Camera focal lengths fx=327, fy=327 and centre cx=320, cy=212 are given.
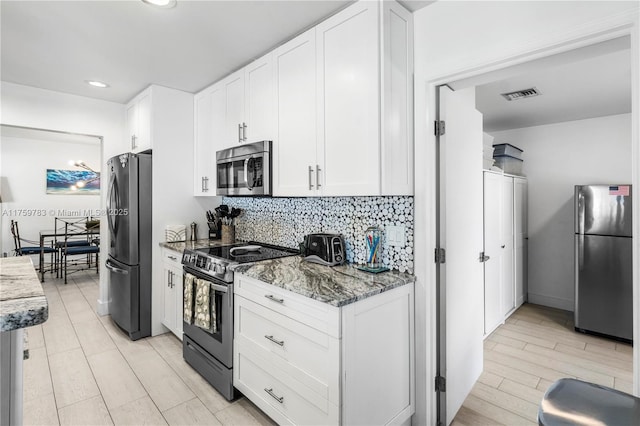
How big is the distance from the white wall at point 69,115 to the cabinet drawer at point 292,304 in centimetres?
268

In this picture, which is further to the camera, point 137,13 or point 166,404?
point 166,404

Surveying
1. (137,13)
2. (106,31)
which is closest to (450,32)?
(137,13)

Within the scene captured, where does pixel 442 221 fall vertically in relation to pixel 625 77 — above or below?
below

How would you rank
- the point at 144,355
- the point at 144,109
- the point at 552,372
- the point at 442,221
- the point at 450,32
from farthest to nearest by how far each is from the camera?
the point at 144,109
the point at 144,355
the point at 552,372
the point at 442,221
the point at 450,32

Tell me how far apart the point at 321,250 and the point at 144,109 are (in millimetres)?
2517

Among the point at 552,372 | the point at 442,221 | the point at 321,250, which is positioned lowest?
the point at 552,372

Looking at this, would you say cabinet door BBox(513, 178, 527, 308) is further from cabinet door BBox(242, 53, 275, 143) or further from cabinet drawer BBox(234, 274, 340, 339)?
cabinet drawer BBox(234, 274, 340, 339)

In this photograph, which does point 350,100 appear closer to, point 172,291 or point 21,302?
point 21,302

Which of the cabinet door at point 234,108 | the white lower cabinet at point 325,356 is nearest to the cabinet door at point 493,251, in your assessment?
the white lower cabinet at point 325,356

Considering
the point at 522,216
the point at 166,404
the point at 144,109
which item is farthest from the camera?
the point at 522,216

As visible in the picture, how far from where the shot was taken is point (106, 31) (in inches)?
87.9

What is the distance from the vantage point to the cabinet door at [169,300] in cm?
308

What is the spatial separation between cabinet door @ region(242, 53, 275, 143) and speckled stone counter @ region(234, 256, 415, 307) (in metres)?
1.00

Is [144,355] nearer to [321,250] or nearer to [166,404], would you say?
[166,404]
